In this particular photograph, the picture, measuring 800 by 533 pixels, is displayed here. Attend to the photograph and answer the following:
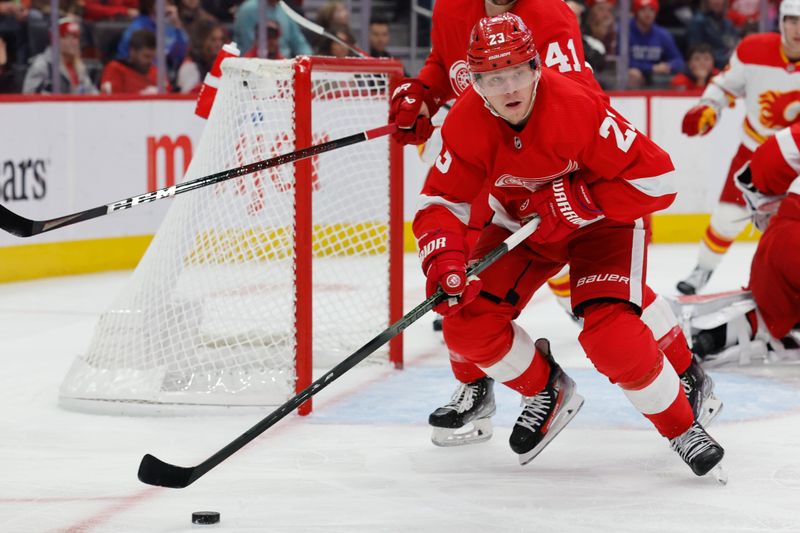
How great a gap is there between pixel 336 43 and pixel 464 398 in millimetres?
3466

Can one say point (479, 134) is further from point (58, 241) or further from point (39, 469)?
point (58, 241)

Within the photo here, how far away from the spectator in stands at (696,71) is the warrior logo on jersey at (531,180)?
4.68m

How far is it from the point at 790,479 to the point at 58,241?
142 inches

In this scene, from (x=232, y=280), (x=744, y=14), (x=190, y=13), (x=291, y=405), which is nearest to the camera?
(x=291, y=405)

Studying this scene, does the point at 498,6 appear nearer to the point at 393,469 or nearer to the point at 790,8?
the point at 393,469

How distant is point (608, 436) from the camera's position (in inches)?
120

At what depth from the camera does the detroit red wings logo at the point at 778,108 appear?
15.8ft

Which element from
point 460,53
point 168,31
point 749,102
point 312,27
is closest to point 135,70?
point 168,31

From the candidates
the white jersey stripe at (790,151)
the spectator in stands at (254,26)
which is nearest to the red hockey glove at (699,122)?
the white jersey stripe at (790,151)

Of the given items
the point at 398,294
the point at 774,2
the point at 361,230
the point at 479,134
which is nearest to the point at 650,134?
the point at 774,2

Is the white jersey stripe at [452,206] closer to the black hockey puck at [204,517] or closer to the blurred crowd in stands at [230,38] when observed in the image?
the black hockey puck at [204,517]

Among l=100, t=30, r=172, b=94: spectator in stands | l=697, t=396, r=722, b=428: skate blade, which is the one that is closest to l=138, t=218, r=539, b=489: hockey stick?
l=697, t=396, r=722, b=428: skate blade

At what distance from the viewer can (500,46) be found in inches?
96.2

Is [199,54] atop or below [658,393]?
atop
